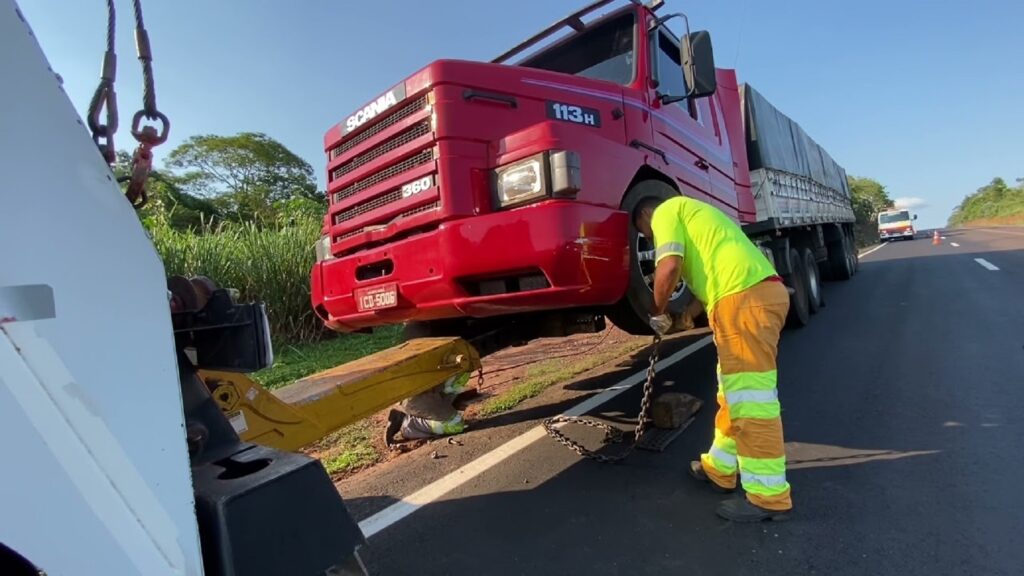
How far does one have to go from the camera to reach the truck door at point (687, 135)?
175 inches

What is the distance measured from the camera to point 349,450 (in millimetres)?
4402

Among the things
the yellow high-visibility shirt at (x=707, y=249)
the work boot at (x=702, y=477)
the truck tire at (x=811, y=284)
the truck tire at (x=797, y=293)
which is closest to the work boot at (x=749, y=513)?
the work boot at (x=702, y=477)

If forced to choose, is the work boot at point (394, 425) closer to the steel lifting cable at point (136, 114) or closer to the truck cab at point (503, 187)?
the truck cab at point (503, 187)

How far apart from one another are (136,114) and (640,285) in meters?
2.71

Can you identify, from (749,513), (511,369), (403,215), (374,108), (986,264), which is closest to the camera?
(749,513)

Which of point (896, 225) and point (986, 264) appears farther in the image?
point (896, 225)

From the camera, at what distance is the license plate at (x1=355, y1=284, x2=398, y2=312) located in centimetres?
356

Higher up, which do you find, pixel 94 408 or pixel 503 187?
pixel 503 187

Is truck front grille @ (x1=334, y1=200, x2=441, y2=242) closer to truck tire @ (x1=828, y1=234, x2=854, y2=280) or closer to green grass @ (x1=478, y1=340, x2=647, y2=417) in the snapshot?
green grass @ (x1=478, y1=340, x2=647, y2=417)

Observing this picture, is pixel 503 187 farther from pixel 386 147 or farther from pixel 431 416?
pixel 431 416

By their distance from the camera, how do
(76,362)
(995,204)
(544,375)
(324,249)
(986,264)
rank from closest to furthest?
(76,362), (324,249), (544,375), (986,264), (995,204)

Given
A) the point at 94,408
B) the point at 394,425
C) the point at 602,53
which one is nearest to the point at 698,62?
the point at 602,53

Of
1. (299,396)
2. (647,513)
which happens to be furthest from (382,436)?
(647,513)

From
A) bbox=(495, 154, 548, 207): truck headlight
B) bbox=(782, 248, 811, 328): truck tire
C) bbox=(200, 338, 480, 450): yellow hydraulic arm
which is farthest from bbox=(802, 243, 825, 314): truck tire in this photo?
bbox=(495, 154, 548, 207): truck headlight
